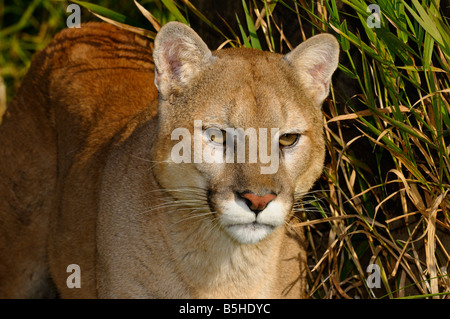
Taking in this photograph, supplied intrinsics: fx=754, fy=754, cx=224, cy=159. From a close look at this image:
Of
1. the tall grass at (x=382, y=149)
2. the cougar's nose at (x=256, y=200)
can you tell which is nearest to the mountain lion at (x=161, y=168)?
the cougar's nose at (x=256, y=200)

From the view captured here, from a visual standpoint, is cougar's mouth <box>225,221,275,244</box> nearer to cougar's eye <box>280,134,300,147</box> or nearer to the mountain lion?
the mountain lion

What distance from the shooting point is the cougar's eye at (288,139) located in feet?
11.2

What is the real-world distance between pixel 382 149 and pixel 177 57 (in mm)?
1231

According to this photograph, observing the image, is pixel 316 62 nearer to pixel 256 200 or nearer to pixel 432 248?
pixel 256 200

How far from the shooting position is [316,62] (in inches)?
148

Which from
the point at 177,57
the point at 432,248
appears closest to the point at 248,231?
the point at 177,57

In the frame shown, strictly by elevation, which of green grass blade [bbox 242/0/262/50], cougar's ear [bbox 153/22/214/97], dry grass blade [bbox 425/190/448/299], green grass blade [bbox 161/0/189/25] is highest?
green grass blade [bbox 161/0/189/25]

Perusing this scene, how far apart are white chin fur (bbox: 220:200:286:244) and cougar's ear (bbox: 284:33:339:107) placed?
80 centimetres

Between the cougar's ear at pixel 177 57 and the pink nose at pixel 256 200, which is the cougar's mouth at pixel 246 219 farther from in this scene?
the cougar's ear at pixel 177 57

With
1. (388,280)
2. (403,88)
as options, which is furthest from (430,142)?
(388,280)

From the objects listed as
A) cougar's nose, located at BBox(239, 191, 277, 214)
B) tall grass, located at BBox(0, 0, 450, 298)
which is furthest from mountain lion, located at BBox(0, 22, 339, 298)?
tall grass, located at BBox(0, 0, 450, 298)

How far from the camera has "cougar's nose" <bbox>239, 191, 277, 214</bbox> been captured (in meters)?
3.10

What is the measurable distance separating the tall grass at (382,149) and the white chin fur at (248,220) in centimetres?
49

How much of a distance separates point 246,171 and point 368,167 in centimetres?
118
